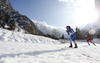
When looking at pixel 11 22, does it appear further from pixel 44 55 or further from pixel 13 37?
pixel 44 55

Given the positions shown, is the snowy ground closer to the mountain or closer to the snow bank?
the snow bank

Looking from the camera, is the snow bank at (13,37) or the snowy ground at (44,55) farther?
the snow bank at (13,37)

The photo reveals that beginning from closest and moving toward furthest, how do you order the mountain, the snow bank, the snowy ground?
the snowy ground, the snow bank, the mountain

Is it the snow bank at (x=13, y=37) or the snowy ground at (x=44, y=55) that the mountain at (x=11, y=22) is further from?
the snowy ground at (x=44, y=55)

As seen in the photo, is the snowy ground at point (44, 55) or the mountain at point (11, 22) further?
the mountain at point (11, 22)

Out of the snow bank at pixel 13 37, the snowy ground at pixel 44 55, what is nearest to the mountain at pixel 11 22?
the snow bank at pixel 13 37

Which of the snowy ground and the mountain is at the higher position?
the mountain

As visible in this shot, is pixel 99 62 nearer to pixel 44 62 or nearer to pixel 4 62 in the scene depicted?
pixel 44 62

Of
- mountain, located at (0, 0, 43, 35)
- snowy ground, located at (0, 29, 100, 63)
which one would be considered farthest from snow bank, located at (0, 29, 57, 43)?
mountain, located at (0, 0, 43, 35)

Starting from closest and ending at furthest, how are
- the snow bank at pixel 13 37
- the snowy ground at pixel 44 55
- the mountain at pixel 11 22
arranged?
the snowy ground at pixel 44 55 < the snow bank at pixel 13 37 < the mountain at pixel 11 22

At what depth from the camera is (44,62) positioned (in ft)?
6.10

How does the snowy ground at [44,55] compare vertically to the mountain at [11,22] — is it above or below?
below

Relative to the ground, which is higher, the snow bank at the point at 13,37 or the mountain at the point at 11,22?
the mountain at the point at 11,22

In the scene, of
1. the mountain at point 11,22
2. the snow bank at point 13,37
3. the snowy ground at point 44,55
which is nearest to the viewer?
the snowy ground at point 44,55
